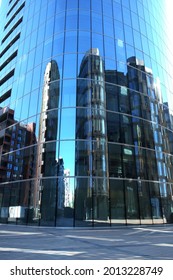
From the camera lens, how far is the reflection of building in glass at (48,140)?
721 inches

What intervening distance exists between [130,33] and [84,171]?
18.0 metres

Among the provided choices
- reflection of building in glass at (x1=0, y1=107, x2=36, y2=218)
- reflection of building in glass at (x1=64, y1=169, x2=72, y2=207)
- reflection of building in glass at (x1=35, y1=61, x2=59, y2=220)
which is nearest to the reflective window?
reflection of building in glass at (x1=35, y1=61, x2=59, y2=220)

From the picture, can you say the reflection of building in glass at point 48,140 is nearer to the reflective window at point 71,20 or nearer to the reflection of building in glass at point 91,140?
the reflection of building in glass at point 91,140

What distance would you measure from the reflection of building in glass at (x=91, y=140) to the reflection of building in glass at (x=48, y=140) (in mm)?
2112

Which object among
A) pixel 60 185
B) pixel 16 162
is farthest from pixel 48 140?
pixel 16 162

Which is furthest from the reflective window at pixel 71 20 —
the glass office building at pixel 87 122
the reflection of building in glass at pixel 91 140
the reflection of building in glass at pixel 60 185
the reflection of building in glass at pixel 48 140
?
the reflection of building in glass at pixel 60 185

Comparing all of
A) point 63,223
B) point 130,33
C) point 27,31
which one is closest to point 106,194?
point 63,223

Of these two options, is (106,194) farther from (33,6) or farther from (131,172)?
(33,6)

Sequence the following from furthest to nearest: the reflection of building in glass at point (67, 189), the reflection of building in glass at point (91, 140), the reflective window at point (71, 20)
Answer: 1. the reflective window at point (71, 20)
2. the reflection of building in glass at point (91, 140)
3. the reflection of building in glass at point (67, 189)

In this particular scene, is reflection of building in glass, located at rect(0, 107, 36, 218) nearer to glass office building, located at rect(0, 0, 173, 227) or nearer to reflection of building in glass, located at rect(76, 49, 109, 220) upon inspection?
glass office building, located at rect(0, 0, 173, 227)

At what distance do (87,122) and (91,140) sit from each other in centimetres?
171

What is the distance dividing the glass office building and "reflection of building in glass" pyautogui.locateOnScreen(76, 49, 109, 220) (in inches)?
3.3

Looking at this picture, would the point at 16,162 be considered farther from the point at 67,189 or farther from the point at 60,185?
the point at 67,189

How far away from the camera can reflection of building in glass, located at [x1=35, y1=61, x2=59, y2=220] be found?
1832 cm
